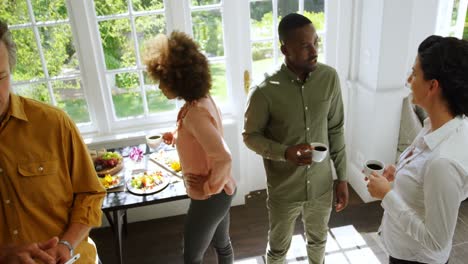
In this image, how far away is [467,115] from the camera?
1.30 m

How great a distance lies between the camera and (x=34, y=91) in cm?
283

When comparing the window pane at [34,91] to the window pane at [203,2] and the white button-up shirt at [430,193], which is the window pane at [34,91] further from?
the white button-up shirt at [430,193]

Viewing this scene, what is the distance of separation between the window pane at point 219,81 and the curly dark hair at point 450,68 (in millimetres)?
1859

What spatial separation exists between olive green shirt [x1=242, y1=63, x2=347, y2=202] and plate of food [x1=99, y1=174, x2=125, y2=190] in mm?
891

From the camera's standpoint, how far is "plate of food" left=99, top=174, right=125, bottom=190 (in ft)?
7.45

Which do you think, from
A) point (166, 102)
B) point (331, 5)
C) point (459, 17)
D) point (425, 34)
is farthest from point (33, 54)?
point (459, 17)

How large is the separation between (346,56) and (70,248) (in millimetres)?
2587

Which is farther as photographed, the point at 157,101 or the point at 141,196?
the point at 157,101

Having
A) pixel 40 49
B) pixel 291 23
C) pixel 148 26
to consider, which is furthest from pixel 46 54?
pixel 291 23

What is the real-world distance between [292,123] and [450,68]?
0.75 meters

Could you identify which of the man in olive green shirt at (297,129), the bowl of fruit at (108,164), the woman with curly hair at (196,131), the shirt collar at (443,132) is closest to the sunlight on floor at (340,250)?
the man in olive green shirt at (297,129)

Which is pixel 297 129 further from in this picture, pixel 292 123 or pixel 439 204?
pixel 439 204

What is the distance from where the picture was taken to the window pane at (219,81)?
2990mm

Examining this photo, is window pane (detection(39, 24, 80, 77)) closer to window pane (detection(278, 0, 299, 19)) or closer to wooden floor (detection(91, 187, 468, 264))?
wooden floor (detection(91, 187, 468, 264))
